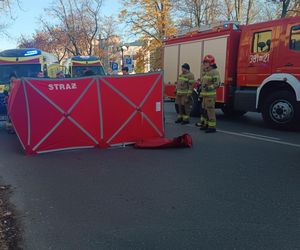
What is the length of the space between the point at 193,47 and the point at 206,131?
4.38 m

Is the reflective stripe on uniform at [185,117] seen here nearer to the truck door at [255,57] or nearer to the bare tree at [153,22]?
the truck door at [255,57]

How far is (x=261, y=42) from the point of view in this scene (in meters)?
10.9

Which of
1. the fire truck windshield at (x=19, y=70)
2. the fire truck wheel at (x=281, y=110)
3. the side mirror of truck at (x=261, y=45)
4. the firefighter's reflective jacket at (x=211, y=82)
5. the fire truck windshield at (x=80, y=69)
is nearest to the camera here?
the firefighter's reflective jacket at (x=211, y=82)

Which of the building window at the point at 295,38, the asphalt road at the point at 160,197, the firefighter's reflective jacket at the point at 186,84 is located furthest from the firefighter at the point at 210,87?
the building window at the point at 295,38

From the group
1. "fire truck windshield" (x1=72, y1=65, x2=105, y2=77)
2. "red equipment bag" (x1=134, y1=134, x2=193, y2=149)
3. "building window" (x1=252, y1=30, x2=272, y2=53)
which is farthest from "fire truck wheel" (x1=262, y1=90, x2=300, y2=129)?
→ "fire truck windshield" (x1=72, y1=65, x2=105, y2=77)

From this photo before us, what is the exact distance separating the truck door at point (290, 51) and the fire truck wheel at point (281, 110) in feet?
1.96

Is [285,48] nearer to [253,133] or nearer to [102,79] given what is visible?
→ [253,133]

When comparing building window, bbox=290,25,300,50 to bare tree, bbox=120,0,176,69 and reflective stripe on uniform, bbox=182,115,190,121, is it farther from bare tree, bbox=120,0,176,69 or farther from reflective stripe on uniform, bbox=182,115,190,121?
bare tree, bbox=120,0,176,69

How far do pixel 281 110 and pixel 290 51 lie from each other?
1.49m

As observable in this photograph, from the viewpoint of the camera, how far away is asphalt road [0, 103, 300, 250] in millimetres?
3846

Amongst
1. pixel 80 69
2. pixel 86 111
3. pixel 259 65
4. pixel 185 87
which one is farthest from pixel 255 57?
pixel 80 69

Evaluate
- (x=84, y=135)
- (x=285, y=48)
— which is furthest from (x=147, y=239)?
(x=285, y=48)

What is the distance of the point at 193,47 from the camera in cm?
1350

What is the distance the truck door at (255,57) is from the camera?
34.8 feet
